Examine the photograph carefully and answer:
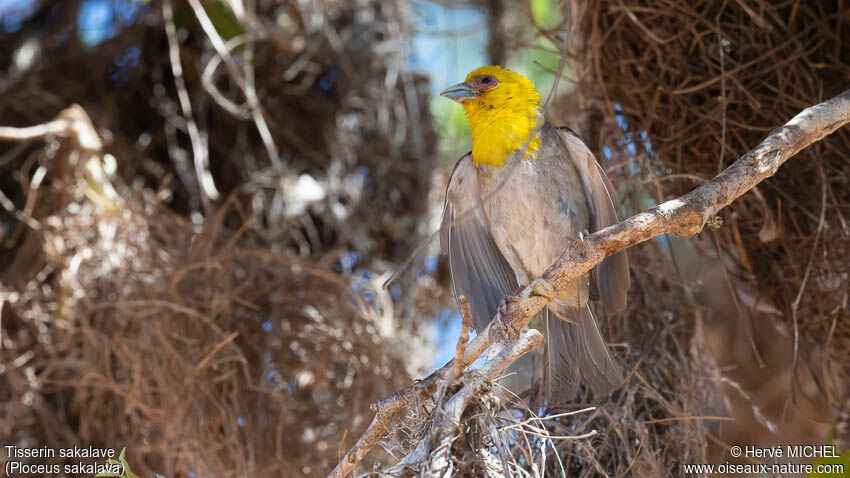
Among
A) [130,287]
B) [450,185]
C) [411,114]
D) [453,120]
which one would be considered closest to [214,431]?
[130,287]

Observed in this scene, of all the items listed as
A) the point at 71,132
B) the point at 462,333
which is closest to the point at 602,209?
the point at 462,333

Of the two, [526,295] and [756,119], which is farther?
[756,119]

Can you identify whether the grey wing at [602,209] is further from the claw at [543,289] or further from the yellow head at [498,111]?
the claw at [543,289]

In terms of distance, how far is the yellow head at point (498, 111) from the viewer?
98.2 inches

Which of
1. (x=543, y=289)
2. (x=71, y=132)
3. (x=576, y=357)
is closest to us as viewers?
(x=543, y=289)

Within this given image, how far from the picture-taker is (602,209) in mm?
2570

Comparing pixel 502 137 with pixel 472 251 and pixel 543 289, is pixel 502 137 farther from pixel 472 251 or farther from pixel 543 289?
pixel 543 289

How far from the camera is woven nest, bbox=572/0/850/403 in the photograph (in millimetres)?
2512

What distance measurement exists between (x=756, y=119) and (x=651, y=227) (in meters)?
1.06

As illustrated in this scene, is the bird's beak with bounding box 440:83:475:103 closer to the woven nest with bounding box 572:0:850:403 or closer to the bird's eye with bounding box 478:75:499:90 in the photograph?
the bird's eye with bounding box 478:75:499:90

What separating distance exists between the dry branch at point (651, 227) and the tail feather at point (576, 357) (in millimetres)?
563

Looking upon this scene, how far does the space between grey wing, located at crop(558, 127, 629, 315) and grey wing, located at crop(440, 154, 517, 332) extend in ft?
1.08

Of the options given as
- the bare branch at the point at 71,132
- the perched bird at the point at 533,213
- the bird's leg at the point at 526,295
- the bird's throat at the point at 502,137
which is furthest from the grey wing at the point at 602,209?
the bare branch at the point at 71,132

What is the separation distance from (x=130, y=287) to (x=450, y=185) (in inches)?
46.8
